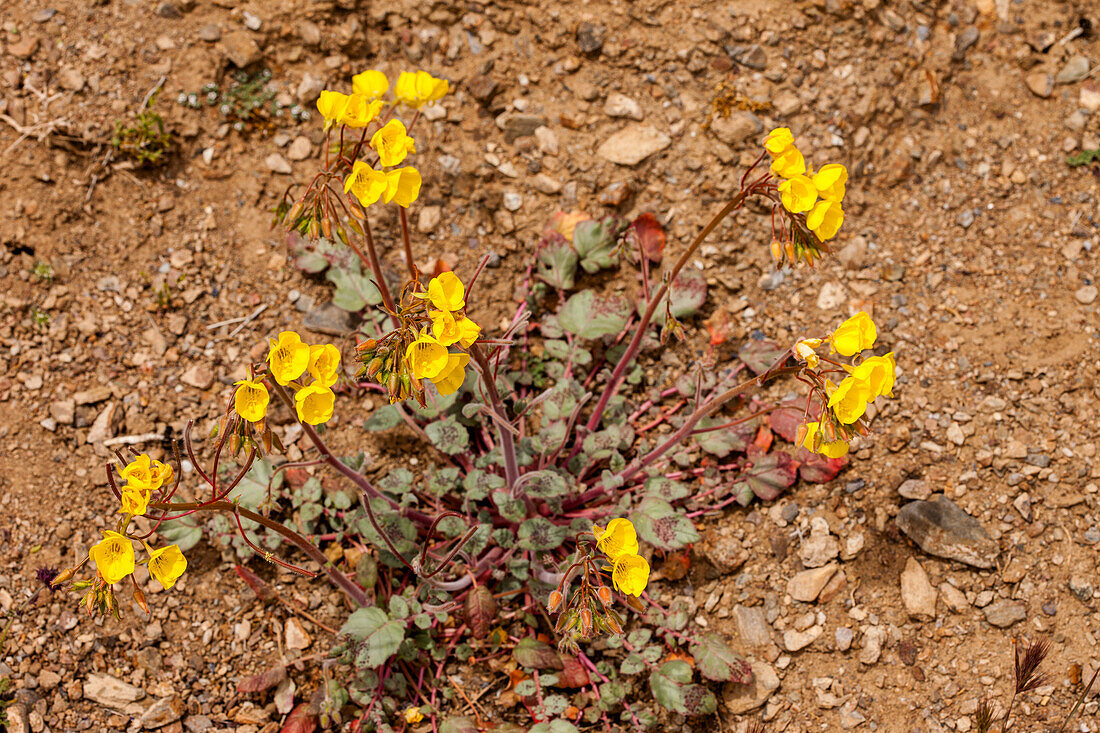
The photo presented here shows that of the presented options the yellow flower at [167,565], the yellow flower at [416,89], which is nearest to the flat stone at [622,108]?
the yellow flower at [416,89]

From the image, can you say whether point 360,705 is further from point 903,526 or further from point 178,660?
point 903,526

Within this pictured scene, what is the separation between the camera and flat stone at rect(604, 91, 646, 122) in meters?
4.82

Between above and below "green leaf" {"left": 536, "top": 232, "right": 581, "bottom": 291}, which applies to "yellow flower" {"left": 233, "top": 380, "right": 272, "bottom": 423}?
above

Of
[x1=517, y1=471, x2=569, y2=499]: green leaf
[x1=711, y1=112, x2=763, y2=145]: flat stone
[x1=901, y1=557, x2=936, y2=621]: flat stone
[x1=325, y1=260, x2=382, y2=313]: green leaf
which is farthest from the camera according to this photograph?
[x1=711, y1=112, x2=763, y2=145]: flat stone

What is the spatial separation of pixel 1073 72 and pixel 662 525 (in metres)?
3.98

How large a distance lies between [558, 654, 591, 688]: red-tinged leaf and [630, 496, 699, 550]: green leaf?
2.21 feet

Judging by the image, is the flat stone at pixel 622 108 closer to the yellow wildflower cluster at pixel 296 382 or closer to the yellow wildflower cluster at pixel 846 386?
the yellow wildflower cluster at pixel 846 386

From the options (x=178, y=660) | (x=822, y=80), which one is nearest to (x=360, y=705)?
(x=178, y=660)

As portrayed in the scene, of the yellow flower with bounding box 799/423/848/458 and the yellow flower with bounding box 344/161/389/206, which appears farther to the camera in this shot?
the yellow flower with bounding box 344/161/389/206

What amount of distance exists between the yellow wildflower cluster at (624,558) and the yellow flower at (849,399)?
82cm

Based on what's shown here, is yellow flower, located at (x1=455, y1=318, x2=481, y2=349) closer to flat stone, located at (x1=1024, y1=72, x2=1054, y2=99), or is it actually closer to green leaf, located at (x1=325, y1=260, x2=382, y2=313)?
green leaf, located at (x1=325, y1=260, x2=382, y2=313)

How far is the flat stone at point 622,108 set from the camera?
15.8 ft

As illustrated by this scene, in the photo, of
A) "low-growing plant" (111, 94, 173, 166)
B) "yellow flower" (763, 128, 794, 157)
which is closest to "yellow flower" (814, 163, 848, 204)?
"yellow flower" (763, 128, 794, 157)

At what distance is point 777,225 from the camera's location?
183 inches
